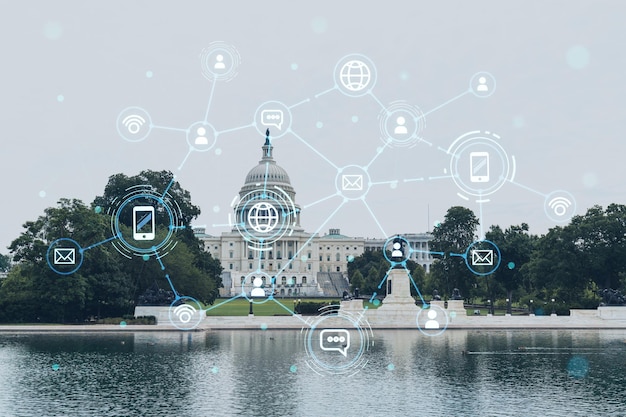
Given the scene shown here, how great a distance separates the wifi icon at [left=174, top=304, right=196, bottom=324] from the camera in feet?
195

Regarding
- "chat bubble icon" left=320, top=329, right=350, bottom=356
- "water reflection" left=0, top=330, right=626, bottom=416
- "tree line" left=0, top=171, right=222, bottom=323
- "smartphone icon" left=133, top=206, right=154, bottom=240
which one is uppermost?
"smartphone icon" left=133, top=206, right=154, bottom=240

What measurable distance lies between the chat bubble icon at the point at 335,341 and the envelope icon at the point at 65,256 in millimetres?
21083

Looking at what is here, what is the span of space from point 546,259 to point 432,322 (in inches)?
722

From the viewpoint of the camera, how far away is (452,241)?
287 ft

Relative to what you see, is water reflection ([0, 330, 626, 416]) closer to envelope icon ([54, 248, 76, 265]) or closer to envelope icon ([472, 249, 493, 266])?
envelope icon ([54, 248, 76, 265])

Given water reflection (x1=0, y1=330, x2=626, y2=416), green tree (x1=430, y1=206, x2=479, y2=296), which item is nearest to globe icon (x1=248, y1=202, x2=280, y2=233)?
water reflection (x1=0, y1=330, x2=626, y2=416)

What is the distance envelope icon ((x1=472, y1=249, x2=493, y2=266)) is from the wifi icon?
29.9 metres

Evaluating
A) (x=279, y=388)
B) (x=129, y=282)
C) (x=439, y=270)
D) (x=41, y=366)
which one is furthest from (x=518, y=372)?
(x=439, y=270)

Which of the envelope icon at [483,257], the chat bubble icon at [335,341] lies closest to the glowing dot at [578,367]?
the chat bubble icon at [335,341]

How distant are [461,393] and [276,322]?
3293cm

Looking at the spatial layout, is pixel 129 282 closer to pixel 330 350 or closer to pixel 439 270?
pixel 330 350

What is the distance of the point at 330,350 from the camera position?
1654 inches

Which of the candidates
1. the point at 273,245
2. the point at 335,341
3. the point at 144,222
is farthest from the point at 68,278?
the point at 273,245

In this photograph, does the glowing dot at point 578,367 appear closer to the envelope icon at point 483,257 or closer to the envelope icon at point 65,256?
the envelope icon at point 65,256
